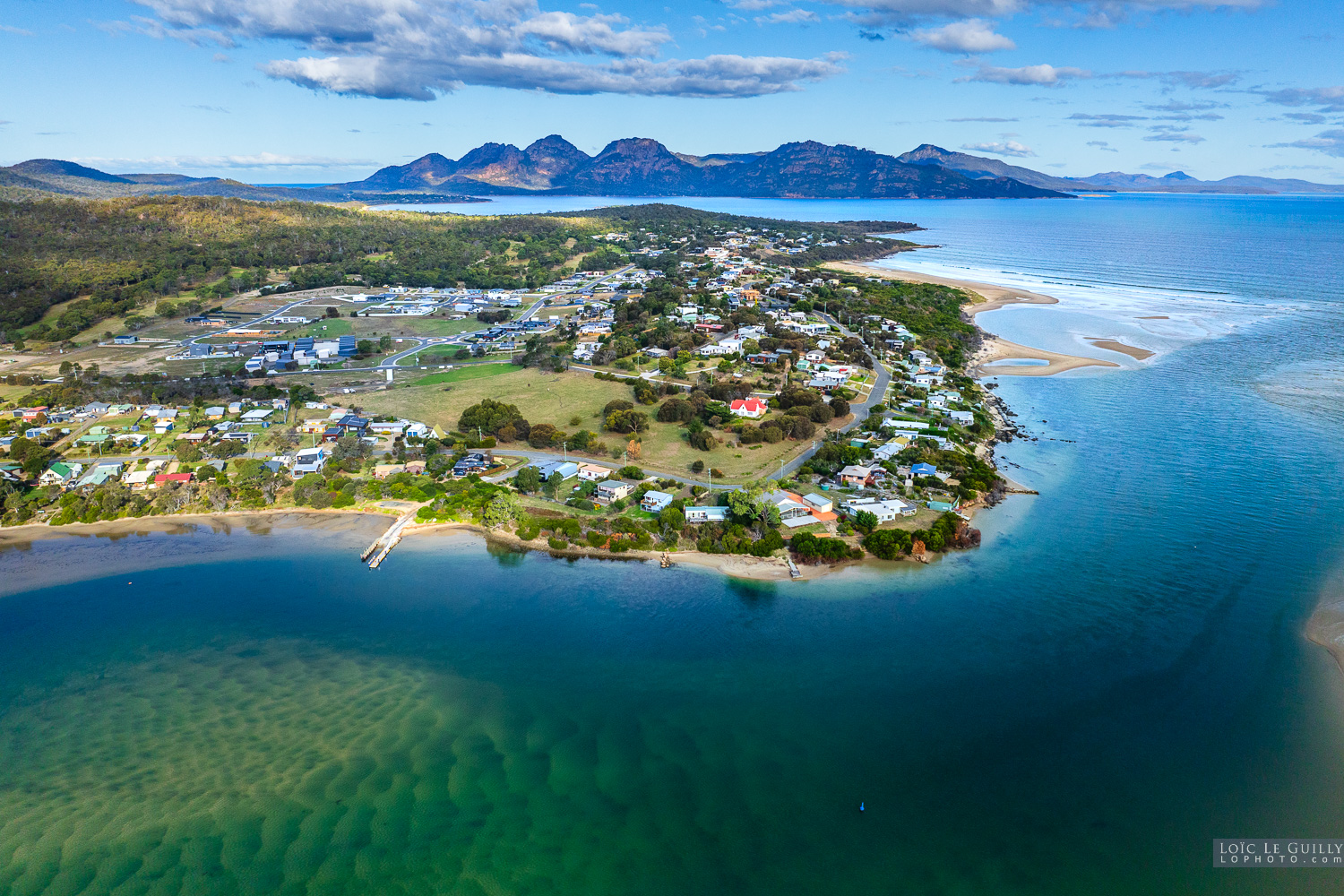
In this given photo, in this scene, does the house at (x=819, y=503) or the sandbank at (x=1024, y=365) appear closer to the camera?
the house at (x=819, y=503)

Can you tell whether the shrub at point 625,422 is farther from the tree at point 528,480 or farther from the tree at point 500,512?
the tree at point 500,512

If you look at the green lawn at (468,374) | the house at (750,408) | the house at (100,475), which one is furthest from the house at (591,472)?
the house at (100,475)

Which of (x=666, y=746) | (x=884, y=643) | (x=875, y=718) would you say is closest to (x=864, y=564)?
(x=884, y=643)

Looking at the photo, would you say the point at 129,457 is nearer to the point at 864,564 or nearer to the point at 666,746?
the point at 666,746

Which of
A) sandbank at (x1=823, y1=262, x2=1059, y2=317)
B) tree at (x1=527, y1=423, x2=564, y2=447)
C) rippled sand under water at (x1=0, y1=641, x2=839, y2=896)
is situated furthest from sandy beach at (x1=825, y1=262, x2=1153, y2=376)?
rippled sand under water at (x1=0, y1=641, x2=839, y2=896)

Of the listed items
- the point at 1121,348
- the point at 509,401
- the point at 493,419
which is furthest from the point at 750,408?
the point at 1121,348

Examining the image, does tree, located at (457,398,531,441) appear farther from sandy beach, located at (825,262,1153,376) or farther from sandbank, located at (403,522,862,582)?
sandy beach, located at (825,262,1153,376)
